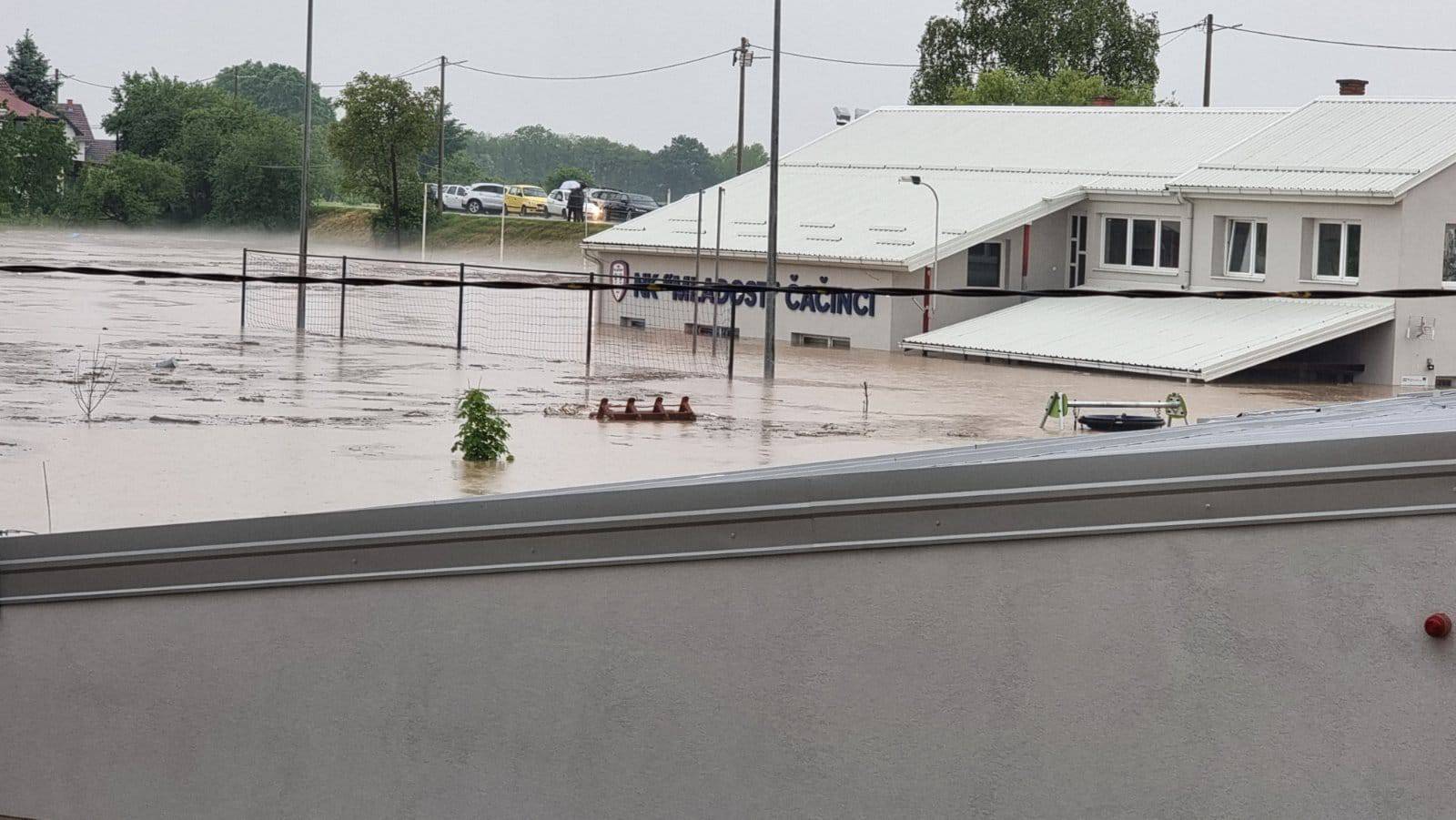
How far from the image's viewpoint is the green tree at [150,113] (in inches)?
4080

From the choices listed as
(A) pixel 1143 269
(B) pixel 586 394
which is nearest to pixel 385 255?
(A) pixel 1143 269

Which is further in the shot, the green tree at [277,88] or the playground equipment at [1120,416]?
the green tree at [277,88]

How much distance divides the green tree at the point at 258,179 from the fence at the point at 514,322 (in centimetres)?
2923

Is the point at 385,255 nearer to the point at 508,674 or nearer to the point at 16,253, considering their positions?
the point at 16,253

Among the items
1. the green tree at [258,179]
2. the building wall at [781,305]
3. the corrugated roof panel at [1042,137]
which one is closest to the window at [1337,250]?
the corrugated roof panel at [1042,137]

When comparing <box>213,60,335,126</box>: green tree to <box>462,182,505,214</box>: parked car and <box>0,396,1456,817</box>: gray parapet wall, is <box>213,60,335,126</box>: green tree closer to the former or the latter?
<box>462,182,505,214</box>: parked car

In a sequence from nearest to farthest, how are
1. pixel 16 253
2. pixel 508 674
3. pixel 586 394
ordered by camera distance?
pixel 508 674
pixel 586 394
pixel 16 253

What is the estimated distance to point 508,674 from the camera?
19.2 ft

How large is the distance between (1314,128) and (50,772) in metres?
39.1

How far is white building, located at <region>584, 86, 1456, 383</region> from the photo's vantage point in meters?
36.3

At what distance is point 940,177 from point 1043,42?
47813 millimetres

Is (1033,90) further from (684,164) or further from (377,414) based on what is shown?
(684,164)

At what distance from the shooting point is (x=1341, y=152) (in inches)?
1533

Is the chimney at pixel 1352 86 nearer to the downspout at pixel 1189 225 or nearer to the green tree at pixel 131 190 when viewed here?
the downspout at pixel 1189 225
